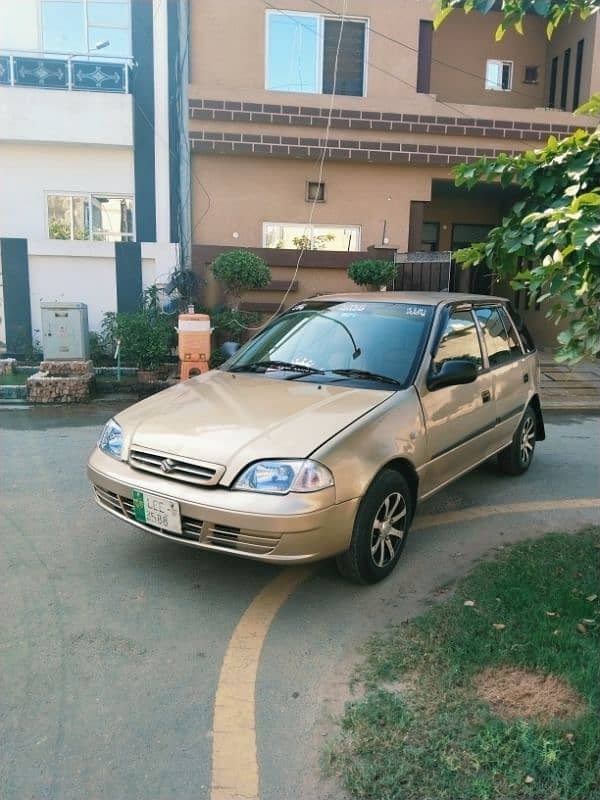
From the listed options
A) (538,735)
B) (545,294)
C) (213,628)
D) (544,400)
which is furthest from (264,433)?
(544,400)

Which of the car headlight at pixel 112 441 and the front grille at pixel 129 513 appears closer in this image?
the front grille at pixel 129 513

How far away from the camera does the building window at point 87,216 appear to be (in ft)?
39.6

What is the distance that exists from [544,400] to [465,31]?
886 centimetres

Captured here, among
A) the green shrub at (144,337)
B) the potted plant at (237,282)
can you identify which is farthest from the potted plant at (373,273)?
the green shrub at (144,337)

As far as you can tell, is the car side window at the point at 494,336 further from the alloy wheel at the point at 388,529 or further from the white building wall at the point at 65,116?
the white building wall at the point at 65,116

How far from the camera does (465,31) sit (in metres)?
13.6

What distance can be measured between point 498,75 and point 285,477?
1388 centimetres

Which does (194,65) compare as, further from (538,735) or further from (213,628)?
(538,735)

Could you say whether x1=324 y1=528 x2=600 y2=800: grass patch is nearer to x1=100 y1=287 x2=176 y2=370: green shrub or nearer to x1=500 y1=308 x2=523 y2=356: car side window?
x1=500 y1=308 x2=523 y2=356: car side window

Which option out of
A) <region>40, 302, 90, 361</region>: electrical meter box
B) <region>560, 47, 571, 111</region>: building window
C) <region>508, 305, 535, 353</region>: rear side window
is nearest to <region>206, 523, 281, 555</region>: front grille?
<region>508, 305, 535, 353</region>: rear side window

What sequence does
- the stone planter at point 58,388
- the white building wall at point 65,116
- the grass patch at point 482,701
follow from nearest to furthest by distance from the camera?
the grass patch at point 482,701 < the stone planter at point 58,388 < the white building wall at point 65,116

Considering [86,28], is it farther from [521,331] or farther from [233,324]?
[521,331]

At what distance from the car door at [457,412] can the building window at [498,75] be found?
1128 centimetres

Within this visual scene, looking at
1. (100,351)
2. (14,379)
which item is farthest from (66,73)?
(14,379)
